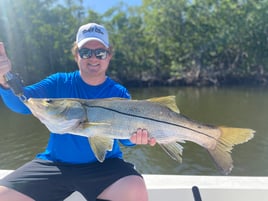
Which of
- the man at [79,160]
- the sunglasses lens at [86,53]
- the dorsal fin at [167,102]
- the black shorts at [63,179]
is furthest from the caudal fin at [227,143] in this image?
the sunglasses lens at [86,53]

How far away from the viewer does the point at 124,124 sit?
2395 mm

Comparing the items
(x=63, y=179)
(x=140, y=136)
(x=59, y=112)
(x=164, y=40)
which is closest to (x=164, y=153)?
(x=63, y=179)

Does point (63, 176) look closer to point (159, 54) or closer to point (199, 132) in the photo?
point (199, 132)

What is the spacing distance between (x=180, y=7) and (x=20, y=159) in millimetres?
30726

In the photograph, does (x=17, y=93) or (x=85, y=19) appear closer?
(x=17, y=93)

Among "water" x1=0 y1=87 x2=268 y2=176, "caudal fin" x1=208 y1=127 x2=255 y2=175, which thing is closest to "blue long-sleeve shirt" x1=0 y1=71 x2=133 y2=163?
"caudal fin" x1=208 y1=127 x2=255 y2=175

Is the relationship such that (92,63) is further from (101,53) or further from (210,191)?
(210,191)

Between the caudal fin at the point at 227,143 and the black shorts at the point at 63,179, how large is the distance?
0.67 meters

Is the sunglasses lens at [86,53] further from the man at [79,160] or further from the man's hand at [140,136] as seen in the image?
the man's hand at [140,136]

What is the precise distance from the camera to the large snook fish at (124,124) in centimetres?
234

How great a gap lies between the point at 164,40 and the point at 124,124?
3678 centimetres

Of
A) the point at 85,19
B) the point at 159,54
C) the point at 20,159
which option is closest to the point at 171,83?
the point at 159,54

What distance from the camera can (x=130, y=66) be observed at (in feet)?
127

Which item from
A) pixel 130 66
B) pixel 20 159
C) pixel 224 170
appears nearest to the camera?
pixel 224 170
